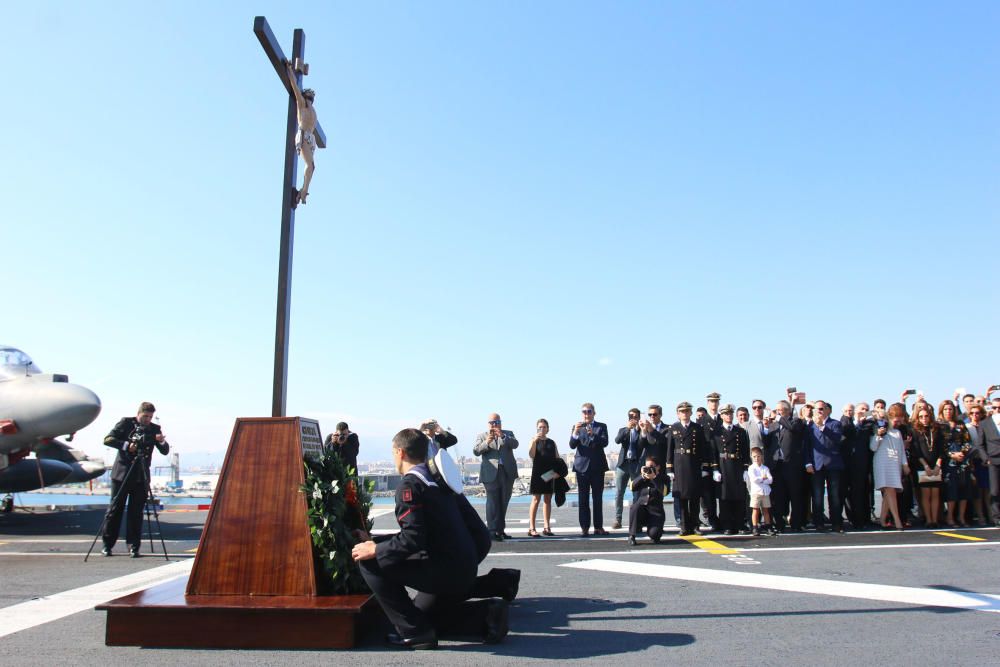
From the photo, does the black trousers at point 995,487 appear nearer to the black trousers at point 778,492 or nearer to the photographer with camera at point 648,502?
the black trousers at point 778,492

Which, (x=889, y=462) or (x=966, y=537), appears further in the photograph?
(x=889, y=462)

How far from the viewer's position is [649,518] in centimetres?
916

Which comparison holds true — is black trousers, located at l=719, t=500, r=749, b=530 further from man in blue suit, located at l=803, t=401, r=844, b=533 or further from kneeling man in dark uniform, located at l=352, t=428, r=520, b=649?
kneeling man in dark uniform, located at l=352, t=428, r=520, b=649

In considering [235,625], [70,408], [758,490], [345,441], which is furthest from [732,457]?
[70,408]

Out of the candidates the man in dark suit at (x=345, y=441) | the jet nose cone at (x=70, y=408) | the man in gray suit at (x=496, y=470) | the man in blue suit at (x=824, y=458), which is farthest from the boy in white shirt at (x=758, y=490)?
the jet nose cone at (x=70, y=408)

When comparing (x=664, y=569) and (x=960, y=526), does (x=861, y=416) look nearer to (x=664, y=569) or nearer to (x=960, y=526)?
(x=960, y=526)

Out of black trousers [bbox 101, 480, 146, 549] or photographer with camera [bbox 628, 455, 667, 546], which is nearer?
black trousers [bbox 101, 480, 146, 549]

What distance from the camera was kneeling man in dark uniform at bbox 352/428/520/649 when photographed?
429 cm

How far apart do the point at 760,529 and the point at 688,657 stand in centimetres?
642

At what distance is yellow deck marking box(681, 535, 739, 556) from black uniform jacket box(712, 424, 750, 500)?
31.6 inches

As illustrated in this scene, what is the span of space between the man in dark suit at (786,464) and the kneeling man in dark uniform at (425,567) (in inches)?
278

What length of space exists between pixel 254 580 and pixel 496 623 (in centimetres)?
166

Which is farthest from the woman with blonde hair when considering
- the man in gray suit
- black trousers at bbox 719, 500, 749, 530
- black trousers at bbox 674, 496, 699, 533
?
the man in gray suit

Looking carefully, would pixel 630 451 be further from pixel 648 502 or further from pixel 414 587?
pixel 414 587
